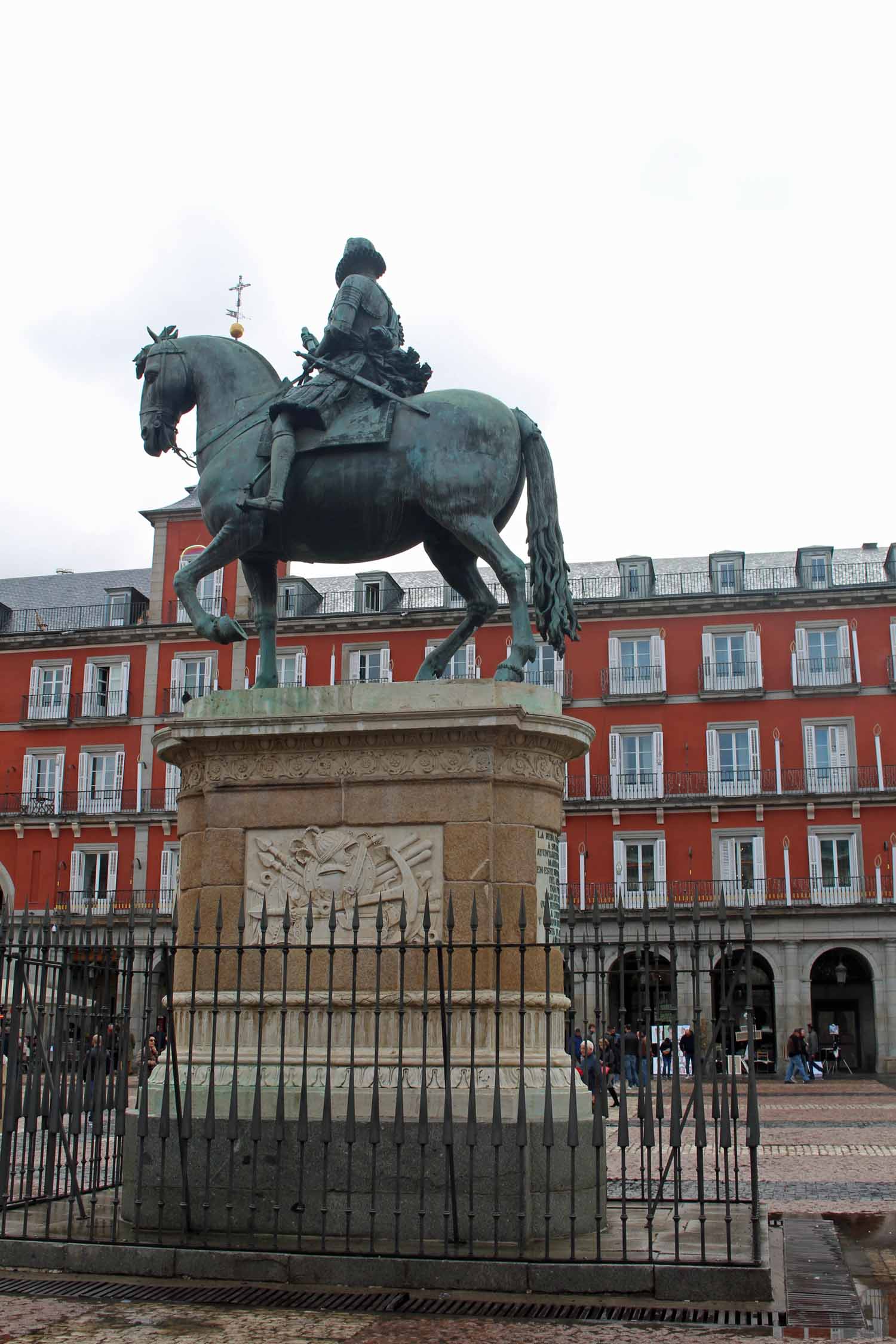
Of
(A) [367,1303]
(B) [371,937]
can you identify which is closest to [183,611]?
(B) [371,937]

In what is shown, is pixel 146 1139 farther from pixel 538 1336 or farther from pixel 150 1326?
pixel 538 1336

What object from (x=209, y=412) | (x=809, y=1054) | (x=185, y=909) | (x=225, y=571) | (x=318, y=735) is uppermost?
(x=225, y=571)

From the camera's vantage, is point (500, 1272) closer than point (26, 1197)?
Yes

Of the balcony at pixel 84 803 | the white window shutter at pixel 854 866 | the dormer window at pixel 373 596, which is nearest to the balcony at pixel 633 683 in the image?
the white window shutter at pixel 854 866

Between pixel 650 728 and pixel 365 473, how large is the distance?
38.4 metres

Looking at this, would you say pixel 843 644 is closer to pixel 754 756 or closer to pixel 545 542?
pixel 754 756

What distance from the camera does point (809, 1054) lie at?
40.3 m

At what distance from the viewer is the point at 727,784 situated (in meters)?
46.3

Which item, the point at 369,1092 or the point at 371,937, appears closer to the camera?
the point at 369,1092

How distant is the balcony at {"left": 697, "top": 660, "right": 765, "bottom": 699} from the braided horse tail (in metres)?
37.2

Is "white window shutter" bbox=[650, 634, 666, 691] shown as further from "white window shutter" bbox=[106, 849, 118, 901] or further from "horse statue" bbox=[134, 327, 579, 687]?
"horse statue" bbox=[134, 327, 579, 687]

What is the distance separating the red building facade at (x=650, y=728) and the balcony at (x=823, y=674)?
73 millimetres

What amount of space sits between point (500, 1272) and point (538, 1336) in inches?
34.9

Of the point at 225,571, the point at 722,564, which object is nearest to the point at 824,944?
the point at 722,564
